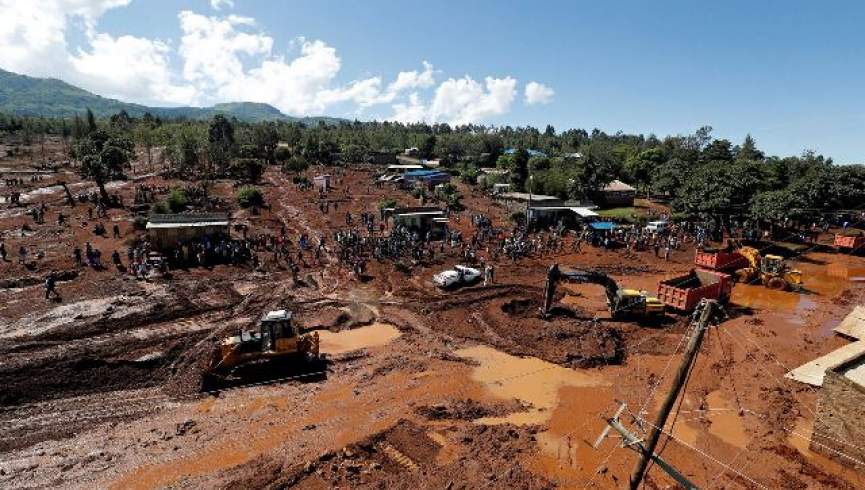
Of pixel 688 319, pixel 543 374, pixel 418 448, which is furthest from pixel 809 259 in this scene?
pixel 418 448

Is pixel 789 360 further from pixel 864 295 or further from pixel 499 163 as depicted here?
pixel 499 163

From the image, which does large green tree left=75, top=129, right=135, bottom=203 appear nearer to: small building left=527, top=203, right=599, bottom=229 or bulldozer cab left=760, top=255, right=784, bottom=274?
small building left=527, top=203, right=599, bottom=229

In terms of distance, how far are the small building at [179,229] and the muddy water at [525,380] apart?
2369 cm

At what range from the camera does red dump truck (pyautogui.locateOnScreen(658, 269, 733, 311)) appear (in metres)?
27.4

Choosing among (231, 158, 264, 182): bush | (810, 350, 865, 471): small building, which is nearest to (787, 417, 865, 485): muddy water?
(810, 350, 865, 471): small building

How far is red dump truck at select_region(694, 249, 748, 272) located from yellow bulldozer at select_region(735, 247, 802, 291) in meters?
0.58

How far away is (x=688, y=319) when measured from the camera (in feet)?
88.9

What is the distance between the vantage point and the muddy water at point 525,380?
18.3 meters

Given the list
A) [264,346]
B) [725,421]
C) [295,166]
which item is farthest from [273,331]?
[295,166]

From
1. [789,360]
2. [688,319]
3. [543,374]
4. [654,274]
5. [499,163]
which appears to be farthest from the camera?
[499,163]

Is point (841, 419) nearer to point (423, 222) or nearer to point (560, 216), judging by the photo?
point (423, 222)

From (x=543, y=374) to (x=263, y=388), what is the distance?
11.7 metres

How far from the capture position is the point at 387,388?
1956cm

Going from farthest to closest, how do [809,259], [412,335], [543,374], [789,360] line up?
[809,259]
[412,335]
[789,360]
[543,374]
